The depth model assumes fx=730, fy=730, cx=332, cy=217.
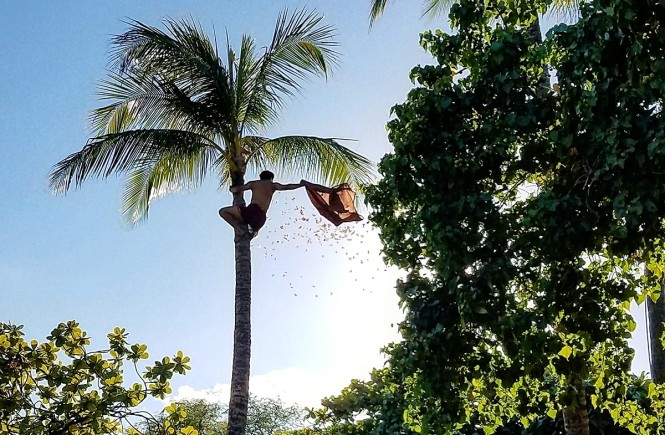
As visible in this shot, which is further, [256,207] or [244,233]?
[244,233]

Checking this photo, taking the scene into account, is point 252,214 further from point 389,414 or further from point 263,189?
point 389,414

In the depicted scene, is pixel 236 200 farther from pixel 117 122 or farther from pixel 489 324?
pixel 489 324

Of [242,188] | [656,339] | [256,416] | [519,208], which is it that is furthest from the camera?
[256,416]

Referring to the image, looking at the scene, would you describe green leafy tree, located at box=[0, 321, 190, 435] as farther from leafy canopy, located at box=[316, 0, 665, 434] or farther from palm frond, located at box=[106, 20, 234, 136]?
palm frond, located at box=[106, 20, 234, 136]

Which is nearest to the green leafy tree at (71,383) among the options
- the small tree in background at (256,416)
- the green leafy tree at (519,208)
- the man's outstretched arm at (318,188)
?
the green leafy tree at (519,208)

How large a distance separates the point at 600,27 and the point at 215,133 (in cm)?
671

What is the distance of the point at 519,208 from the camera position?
5.77 metres

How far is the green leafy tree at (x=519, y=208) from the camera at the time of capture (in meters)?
4.87

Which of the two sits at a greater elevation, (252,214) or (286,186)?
→ (286,186)

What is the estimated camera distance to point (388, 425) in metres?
9.03

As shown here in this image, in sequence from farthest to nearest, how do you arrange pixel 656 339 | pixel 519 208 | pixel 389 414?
pixel 389 414
pixel 656 339
pixel 519 208

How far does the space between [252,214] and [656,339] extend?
5.04 metres

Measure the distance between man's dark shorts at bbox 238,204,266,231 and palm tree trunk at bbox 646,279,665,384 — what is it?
476 centimetres

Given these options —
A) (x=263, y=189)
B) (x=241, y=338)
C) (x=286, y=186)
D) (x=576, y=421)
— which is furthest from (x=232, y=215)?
(x=576, y=421)
